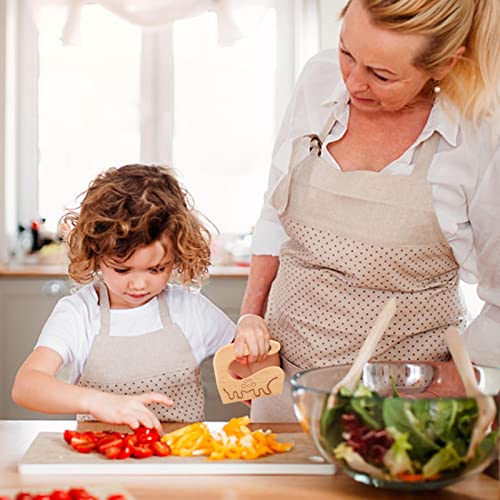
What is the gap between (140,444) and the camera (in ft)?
3.83

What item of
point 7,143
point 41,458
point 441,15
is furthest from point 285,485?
point 7,143

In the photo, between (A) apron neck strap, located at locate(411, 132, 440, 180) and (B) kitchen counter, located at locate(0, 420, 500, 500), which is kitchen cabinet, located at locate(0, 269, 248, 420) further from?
(B) kitchen counter, located at locate(0, 420, 500, 500)

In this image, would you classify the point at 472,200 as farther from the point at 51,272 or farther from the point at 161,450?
the point at 51,272

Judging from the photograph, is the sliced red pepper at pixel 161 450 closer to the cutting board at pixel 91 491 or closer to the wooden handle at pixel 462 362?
the cutting board at pixel 91 491

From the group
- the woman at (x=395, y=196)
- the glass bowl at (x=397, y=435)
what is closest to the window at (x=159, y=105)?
the woman at (x=395, y=196)

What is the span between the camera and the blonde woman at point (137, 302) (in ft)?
5.13

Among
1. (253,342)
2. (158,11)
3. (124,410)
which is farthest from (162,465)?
(158,11)

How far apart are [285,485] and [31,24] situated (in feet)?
12.1

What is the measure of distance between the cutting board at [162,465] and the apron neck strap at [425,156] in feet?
1.69

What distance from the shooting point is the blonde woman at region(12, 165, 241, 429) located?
5.13 ft

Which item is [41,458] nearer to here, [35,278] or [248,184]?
[35,278]

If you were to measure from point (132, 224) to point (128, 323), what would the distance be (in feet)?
0.66

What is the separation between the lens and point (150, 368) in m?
1.63

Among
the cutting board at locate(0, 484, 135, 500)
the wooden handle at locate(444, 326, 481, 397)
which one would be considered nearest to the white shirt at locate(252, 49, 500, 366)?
the wooden handle at locate(444, 326, 481, 397)
